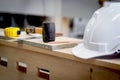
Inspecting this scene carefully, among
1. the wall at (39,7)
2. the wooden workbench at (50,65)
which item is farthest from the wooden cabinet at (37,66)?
the wall at (39,7)

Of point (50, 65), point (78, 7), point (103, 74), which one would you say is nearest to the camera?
point (103, 74)

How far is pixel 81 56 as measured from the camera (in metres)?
0.93

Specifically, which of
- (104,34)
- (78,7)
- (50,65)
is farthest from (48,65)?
(78,7)

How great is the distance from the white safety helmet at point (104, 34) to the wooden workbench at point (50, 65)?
5cm

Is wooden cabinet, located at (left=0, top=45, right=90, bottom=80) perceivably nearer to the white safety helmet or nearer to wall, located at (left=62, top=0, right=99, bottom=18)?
the white safety helmet

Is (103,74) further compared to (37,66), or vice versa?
(37,66)

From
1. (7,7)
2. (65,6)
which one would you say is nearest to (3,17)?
(7,7)

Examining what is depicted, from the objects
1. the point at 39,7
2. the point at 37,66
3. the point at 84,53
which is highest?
the point at 39,7

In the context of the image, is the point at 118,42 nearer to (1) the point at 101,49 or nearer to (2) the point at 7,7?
(1) the point at 101,49

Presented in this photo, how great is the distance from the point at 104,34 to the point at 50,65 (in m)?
0.36

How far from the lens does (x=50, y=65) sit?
1109 millimetres

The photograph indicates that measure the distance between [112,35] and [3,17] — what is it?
2933 mm

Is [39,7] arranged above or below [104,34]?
above

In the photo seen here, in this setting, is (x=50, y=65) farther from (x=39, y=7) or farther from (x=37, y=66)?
(x=39, y=7)
